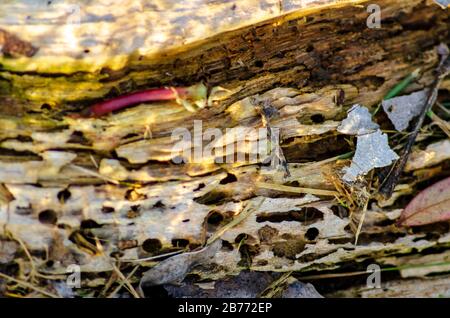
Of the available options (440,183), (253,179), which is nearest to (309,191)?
(253,179)

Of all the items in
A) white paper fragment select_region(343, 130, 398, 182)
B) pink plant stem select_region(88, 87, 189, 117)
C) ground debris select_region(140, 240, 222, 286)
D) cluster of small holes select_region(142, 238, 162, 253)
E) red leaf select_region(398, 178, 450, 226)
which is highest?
pink plant stem select_region(88, 87, 189, 117)

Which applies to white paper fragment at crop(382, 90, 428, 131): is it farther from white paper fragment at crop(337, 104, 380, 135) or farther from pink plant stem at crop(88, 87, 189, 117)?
pink plant stem at crop(88, 87, 189, 117)

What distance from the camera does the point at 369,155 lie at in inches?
96.0

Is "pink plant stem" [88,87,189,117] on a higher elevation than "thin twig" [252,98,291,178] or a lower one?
higher

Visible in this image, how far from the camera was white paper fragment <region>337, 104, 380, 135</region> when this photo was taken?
247 cm

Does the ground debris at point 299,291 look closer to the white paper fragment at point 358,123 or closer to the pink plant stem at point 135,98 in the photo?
the white paper fragment at point 358,123

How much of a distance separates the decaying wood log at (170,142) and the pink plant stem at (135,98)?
30mm

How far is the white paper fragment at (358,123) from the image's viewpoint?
2469mm

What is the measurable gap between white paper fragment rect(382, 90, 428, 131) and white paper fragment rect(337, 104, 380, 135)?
0.09 m

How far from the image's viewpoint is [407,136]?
99.2 inches

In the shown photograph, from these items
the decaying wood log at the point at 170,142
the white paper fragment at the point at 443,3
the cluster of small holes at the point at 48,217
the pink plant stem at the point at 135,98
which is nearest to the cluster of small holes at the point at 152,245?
the decaying wood log at the point at 170,142

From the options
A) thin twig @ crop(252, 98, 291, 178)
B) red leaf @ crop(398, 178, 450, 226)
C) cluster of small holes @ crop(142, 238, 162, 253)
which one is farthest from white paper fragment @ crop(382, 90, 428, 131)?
cluster of small holes @ crop(142, 238, 162, 253)
